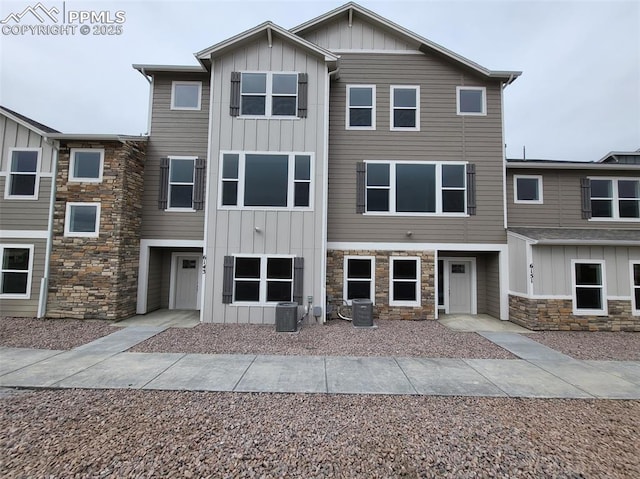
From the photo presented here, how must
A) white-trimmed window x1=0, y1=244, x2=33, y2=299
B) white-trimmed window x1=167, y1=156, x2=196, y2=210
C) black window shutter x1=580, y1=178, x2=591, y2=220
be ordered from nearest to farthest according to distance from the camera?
white-trimmed window x1=0, y1=244, x2=33, y2=299
white-trimmed window x1=167, y1=156, x2=196, y2=210
black window shutter x1=580, y1=178, x2=591, y2=220

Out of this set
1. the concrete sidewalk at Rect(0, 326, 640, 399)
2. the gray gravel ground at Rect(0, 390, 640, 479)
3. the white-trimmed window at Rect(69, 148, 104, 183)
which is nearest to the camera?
the gray gravel ground at Rect(0, 390, 640, 479)

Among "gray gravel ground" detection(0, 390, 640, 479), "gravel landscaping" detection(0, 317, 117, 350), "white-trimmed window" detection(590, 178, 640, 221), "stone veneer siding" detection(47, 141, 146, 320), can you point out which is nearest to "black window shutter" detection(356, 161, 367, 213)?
"gray gravel ground" detection(0, 390, 640, 479)

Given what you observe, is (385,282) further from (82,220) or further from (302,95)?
(82,220)

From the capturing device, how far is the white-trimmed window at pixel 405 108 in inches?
402

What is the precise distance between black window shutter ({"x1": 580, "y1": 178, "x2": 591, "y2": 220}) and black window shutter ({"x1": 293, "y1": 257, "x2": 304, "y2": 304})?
1005 cm

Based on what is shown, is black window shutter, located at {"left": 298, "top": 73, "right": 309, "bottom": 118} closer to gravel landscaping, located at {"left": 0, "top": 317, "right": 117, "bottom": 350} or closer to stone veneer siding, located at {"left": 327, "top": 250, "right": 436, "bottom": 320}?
stone veneer siding, located at {"left": 327, "top": 250, "right": 436, "bottom": 320}

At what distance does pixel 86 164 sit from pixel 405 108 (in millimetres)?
10339

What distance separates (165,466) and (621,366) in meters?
8.01

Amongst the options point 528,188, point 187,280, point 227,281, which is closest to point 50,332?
point 187,280

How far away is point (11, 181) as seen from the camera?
9375 millimetres

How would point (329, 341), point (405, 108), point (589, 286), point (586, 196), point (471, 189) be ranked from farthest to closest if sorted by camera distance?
point (586, 196), point (405, 108), point (471, 189), point (589, 286), point (329, 341)

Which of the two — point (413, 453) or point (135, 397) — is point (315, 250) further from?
point (413, 453)

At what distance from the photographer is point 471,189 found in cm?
1001

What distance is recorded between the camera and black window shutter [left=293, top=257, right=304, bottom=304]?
8938 millimetres
